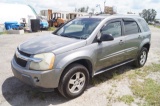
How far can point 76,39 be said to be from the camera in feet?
12.7

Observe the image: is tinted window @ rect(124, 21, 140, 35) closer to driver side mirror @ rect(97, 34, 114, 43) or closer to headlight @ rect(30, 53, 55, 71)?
driver side mirror @ rect(97, 34, 114, 43)

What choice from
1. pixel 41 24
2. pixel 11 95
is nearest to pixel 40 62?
pixel 11 95

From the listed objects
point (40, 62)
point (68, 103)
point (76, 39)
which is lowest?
point (68, 103)

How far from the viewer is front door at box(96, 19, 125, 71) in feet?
13.3

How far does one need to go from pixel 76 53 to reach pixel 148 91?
A: 2008mm

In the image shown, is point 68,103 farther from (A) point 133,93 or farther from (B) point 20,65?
(A) point 133,93

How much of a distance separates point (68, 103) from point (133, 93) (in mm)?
1558

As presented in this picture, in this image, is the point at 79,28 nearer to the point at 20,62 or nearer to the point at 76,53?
the point at 76,53

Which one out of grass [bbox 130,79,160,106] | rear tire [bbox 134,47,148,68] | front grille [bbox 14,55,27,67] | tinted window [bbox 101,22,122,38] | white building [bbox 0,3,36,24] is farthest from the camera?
white building [bbox 0,3,36,24]

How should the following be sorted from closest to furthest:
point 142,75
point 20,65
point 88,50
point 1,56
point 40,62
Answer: point 40,62 → point 20,65 → point 88,50 → point 142,75 → point 1,56

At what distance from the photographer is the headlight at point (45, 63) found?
317cm

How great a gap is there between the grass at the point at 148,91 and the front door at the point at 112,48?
0.82 metres

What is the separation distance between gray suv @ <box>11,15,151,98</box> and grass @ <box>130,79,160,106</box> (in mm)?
781

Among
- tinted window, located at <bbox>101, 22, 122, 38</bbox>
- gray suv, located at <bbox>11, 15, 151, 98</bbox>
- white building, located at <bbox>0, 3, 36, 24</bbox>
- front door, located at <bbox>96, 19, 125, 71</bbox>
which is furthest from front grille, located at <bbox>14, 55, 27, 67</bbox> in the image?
white building, located at <bbox>0, 3, 36, 24</bbox>
